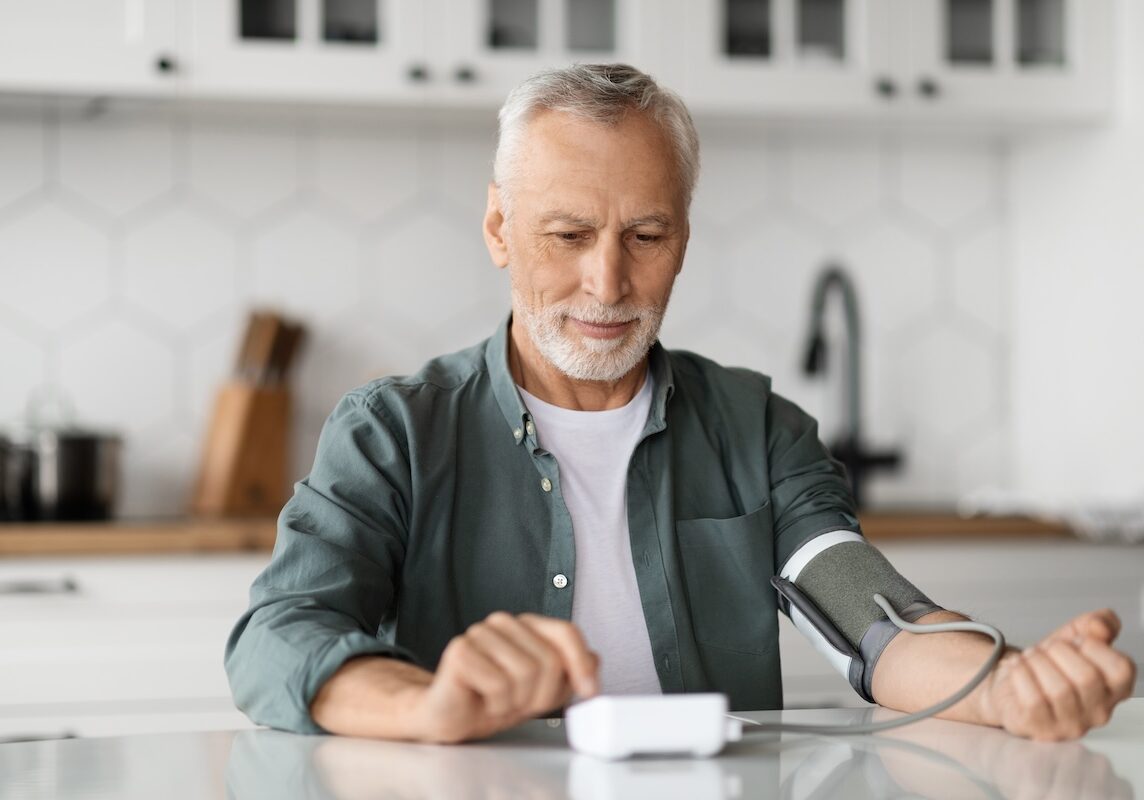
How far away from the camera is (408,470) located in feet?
4.59

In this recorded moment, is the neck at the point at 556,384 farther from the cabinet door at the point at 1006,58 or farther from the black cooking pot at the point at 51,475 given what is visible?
the cabinet door at the point at 1006,58

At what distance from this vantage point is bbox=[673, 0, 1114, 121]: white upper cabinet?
2.73 m

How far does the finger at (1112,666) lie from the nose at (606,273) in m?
0.59

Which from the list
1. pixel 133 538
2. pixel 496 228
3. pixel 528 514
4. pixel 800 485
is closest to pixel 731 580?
pixel 800 485

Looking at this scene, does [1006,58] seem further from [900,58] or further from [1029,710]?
[1029,710]

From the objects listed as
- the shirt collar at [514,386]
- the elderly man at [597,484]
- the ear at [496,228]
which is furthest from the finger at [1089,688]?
the ear at [496,228]

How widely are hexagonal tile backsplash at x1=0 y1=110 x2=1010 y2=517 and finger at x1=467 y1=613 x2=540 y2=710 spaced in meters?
2.02

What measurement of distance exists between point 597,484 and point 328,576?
1.26 ft

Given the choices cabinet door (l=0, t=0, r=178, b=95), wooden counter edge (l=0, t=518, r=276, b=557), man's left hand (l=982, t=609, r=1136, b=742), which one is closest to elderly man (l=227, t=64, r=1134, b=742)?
man's left hand (l=982, t=609, r=1136, b=742)

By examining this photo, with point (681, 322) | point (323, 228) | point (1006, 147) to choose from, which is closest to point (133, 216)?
point (323, 228)

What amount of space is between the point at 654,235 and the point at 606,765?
69cm

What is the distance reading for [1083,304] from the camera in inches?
117

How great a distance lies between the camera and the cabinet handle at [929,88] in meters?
2.78

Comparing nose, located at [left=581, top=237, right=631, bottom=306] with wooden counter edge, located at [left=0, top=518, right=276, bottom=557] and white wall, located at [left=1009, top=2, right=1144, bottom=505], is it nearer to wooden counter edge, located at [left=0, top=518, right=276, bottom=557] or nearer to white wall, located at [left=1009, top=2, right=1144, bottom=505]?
wooden counter edge, located at [left=0, top=518, right=276, bottom=557]
